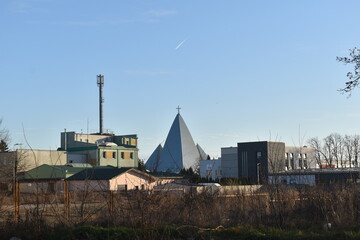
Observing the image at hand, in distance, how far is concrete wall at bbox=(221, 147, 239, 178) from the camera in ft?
326

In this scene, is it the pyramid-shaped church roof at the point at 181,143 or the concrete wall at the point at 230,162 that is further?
the pyramid-shaped church roof at the point at 181,143

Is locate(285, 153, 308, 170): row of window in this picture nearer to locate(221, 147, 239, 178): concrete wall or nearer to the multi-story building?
locate(221, 147, 239, 178): concrete wall

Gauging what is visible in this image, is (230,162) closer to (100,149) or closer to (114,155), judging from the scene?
(114,155)

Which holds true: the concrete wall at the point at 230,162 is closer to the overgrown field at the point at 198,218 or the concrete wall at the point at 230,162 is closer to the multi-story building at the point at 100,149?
the multi-story building at the point at 100,149

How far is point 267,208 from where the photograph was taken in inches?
700

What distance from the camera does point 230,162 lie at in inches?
3949

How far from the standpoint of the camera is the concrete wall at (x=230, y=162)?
9938cm

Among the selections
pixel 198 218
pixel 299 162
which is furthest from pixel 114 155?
pixel 198 218

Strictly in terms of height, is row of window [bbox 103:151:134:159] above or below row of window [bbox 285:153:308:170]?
above

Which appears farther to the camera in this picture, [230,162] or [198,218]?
[230,162]

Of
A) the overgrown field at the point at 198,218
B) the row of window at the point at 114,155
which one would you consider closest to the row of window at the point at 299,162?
the overgrown field at the point at 198,218

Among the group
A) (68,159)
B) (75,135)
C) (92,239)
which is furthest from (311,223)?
(75,135)

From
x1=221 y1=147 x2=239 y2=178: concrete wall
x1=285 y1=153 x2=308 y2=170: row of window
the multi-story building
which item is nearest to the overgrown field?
x1=285 y1=153 x2=308 y2=170: row of window

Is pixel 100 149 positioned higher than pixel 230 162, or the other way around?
pixel 100 149
